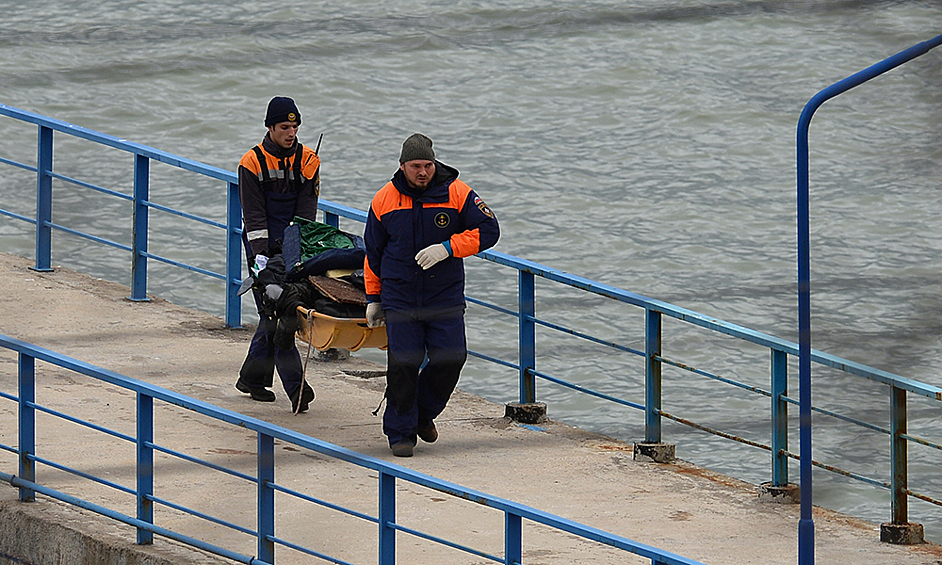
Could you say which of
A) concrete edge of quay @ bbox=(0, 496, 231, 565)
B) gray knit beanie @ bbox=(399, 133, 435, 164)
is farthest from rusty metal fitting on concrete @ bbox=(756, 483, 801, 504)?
concrete edge of quay @ bbox=(0, 496, 231, 565)

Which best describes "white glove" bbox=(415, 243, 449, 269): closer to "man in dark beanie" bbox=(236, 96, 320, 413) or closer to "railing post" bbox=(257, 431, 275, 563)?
"man in dark beanie" bbox=(236, 96, 320, 413)

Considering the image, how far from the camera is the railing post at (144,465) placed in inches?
211

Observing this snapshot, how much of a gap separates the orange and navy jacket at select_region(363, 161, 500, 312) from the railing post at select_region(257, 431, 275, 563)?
A: 1.73 m

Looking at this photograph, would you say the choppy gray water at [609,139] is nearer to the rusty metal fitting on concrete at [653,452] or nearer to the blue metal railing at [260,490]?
the rusty metal fitting on concrete at [653,452]

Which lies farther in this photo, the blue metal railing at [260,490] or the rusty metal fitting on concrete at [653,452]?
the rusty metal fitting on concrete at [653,452]

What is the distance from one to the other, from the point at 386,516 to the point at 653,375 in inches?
115

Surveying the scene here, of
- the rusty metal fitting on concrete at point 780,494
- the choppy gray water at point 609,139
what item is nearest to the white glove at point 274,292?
the choppy gray water at point 609,139

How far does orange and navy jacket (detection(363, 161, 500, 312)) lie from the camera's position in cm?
661

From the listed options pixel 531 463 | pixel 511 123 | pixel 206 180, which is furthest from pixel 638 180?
pixel 531 463

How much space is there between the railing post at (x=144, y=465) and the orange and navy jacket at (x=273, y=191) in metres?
1.88

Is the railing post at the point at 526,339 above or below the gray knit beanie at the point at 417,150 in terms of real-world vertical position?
below

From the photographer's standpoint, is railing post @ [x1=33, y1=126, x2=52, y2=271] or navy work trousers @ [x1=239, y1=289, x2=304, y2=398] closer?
navy work trousers @ [x1=239, y1=289, x2=304, y2=398]

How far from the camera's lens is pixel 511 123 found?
2056cm

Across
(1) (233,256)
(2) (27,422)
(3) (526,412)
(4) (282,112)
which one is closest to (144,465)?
(2) (27,422)
